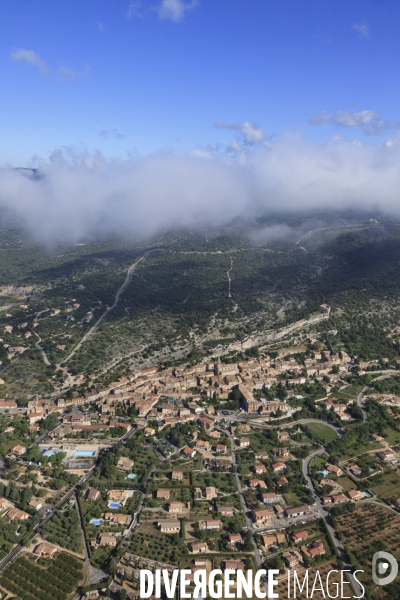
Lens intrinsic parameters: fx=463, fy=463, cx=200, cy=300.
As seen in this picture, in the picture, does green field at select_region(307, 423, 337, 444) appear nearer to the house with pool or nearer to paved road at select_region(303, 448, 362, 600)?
paved road at select_region(303, 448, 362, 600)

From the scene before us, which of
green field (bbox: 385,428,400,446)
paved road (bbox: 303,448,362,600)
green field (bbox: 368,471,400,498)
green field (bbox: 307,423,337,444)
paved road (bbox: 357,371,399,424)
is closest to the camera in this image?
paved road (bbox: 303,448,362,600)

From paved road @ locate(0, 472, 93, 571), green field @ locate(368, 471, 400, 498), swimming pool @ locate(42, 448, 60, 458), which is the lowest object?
green field @ locate(368, 471, 400, 498)

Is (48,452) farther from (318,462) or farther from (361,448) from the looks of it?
(361,448)

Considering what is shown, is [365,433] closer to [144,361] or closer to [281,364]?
[281,364]

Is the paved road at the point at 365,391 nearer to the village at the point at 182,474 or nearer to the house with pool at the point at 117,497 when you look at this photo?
the village at the point at 182,474

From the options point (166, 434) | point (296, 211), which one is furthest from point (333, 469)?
point (296, 211)

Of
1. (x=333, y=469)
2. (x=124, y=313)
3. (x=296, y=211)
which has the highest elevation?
(x=296, y=211)

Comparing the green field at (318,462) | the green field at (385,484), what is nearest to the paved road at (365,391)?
the green field at (318,462)

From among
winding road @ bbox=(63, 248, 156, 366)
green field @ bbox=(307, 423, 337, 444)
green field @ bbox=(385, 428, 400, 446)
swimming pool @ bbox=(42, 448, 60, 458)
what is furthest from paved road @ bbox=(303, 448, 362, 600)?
winding road @ bbox=(63, 248, 156, 366)

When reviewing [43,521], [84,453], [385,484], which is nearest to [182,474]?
[84,453]
